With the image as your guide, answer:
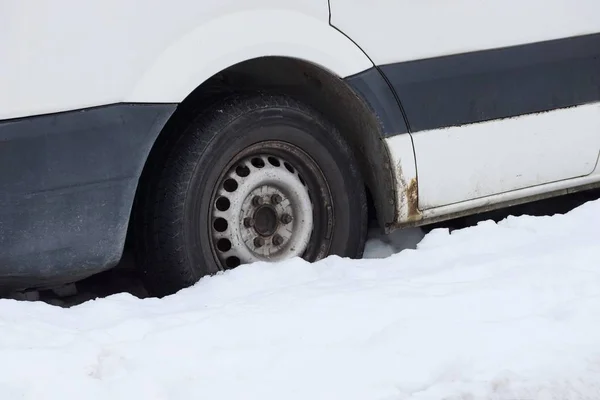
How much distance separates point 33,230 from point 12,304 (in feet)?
0.78

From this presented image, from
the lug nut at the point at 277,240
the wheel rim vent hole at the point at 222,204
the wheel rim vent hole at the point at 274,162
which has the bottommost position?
the lug nut at the point at 277,240

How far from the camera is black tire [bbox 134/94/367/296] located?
3.56m

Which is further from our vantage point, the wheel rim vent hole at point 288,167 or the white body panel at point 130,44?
the wheel rim vent hole at point 288,167

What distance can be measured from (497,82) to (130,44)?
61.6 inches

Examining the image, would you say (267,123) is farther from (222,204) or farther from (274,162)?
(222,204)

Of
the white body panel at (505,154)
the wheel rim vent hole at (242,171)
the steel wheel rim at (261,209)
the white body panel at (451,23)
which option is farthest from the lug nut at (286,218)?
the white body panel at (451,23)

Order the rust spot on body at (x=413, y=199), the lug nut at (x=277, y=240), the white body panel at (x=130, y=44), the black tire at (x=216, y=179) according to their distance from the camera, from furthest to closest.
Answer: the rust spot on body at (x=413, y=199) < the lug nut at (x=277, y=240) < the black tire at (x=216, y=179) < the white body panel at (x=130, y=44)

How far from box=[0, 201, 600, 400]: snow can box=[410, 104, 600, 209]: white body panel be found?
1.25 ft

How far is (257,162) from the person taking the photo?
3.82 m

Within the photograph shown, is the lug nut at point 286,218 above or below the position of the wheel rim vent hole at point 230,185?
below

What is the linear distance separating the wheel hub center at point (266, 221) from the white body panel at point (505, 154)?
1.98 ft

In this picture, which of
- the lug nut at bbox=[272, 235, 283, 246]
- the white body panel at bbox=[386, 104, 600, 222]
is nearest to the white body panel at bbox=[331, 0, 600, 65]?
the white body panel at bbox=[386, 104, 600, 222]

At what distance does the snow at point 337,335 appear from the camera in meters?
2.82

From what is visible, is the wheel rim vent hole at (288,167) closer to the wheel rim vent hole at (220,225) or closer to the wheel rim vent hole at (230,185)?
the wheel rim vent hole at (230,185)
